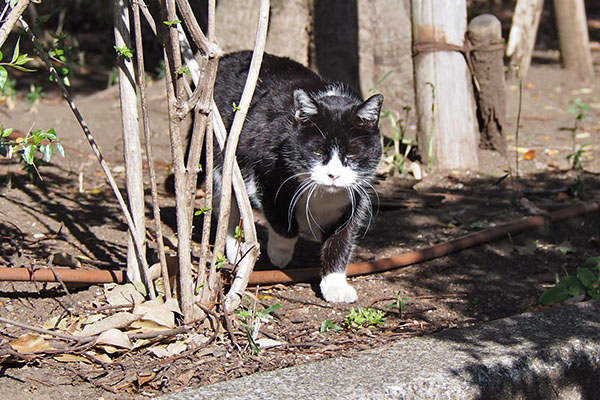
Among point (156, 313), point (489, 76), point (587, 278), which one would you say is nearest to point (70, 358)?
point (156, 313)

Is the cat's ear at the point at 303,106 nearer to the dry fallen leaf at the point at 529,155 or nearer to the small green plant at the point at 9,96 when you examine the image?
the dry fallen leaf at the point at 529,155

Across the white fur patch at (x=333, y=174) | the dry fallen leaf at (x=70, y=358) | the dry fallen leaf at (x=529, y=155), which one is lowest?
the dry fallen leaf at (x=70, y=358)

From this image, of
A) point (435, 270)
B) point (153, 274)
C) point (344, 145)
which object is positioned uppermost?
point (344, 145)

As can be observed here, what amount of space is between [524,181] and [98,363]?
327cm

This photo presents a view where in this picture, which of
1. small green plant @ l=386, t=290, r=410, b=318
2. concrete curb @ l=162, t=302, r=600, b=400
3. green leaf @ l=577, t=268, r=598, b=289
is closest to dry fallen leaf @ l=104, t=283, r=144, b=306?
concrete curb @ l=162, t=302, r=600, b=400

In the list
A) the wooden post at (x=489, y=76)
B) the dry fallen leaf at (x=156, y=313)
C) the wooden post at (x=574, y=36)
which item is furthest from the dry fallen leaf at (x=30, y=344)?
the wooden post at (x=574, y=36)

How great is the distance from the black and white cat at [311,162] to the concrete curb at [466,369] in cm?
76

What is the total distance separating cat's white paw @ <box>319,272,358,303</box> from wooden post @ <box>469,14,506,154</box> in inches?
89.8

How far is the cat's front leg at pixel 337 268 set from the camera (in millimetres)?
3303

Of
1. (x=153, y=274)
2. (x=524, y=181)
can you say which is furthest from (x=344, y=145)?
(x=524, y=181)

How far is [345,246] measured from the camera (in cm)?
346

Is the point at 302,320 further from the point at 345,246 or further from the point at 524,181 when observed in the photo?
the point at 524,181

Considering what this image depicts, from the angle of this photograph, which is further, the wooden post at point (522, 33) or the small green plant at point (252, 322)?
the wooden post at point (522, 33)

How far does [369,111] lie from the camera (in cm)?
335
